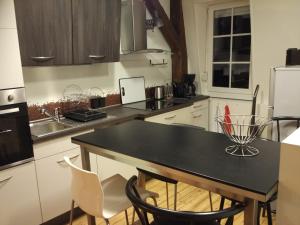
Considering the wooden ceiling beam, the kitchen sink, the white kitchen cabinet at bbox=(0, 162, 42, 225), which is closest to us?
the white kitchen cabinet at bbox=(0, 162, 42, 225)

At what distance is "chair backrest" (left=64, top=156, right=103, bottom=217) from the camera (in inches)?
55.2

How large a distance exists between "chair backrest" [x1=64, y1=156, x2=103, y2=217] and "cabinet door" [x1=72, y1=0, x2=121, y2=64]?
139 cm

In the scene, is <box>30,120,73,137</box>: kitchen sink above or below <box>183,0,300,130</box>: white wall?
below

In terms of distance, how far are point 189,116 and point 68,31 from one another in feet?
6.19

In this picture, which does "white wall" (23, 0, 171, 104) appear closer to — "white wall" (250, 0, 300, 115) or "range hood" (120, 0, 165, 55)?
"range hood" (120, 0, 165, 55)

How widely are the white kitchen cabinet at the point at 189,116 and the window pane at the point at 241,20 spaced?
109 centimetres

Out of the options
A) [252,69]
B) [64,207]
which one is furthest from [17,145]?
[252,69]

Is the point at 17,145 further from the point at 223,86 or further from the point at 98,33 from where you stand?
the point at 223,86

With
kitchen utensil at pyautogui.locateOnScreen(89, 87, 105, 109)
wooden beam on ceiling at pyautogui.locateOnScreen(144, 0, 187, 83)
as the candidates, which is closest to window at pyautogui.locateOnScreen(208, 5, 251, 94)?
wooden beam on ceiling at pyautogui.locateOnScreen(144, 0, 187, 83)

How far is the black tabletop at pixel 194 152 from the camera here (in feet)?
3.70

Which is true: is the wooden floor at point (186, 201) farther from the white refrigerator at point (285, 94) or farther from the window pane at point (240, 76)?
the window pane at point (240, 76)

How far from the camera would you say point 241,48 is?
12.5 feet

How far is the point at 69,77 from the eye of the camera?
9.51 ft

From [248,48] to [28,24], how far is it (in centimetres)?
277
